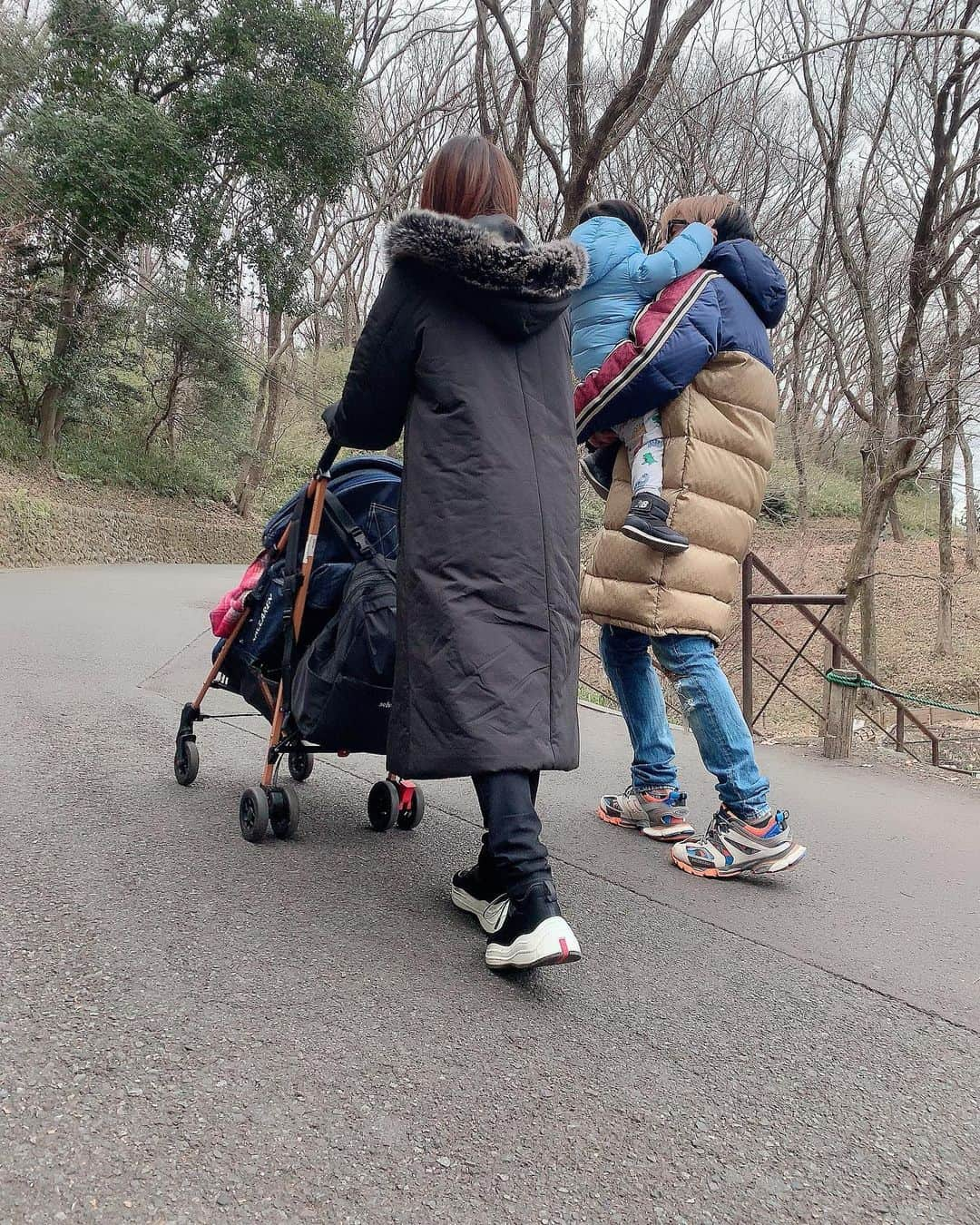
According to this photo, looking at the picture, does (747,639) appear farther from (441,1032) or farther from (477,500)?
(441,1032)

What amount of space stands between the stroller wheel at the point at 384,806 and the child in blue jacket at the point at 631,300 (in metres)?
1.24

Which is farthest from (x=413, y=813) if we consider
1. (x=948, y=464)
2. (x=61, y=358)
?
(x=61, y=358)

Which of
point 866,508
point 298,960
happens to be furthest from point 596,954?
point 866,508

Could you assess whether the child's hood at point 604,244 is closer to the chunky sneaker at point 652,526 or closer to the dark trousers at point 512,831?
the chunky sneaker at point 652,526

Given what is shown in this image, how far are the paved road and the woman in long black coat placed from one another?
0.34 metres

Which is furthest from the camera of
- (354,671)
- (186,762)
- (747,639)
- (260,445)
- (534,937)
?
(260,445)

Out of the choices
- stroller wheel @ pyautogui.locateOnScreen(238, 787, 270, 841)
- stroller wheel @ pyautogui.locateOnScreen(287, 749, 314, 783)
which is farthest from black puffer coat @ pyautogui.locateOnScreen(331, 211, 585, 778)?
stroller wheel @ pyautogui.locateOnScreen(287, 749, 314, 783)

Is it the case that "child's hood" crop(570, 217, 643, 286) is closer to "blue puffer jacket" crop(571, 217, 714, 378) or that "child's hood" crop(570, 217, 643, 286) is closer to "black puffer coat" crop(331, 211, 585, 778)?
"blue puffer jacket" crop(571, 217, 714, 378)

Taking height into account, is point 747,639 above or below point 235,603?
below

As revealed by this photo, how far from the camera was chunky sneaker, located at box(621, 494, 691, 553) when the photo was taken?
3055 mm

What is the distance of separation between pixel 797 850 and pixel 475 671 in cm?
154

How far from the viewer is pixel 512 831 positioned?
2252 mm

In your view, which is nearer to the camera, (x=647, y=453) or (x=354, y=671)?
(x=354, y=671)

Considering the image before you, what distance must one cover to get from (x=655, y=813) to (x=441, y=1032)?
1.77 metres
